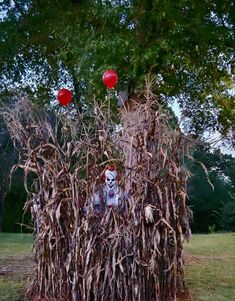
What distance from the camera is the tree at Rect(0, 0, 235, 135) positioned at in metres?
9.09

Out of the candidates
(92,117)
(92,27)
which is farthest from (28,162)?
(92,27)

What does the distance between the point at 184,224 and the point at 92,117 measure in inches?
55.0

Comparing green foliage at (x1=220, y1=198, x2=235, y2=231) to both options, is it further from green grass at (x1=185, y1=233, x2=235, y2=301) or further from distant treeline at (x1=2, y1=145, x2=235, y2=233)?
green grass at (x1=185, y1=233, x2=235, y2=301)

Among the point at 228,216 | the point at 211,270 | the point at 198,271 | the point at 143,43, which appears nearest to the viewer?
the point at 198,271

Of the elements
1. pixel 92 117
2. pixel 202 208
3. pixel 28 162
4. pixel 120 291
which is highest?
pixel 202 208

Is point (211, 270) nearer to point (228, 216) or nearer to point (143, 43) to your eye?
point (143, 43)

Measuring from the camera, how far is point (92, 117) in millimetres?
5090

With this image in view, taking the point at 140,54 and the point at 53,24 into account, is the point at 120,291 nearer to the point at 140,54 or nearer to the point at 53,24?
the point at 140,54

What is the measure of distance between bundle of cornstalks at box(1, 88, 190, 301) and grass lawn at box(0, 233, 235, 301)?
1.45ft

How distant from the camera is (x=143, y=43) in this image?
949cm

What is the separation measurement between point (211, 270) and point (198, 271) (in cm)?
25

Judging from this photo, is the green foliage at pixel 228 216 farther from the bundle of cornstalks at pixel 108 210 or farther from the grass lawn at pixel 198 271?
the bundle of cornstalks at pixel 108 210

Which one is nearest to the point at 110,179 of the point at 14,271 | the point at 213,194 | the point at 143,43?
the point at 14,271

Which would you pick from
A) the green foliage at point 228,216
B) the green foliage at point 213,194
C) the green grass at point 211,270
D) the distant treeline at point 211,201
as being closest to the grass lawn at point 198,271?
the green grass at point 211,270
